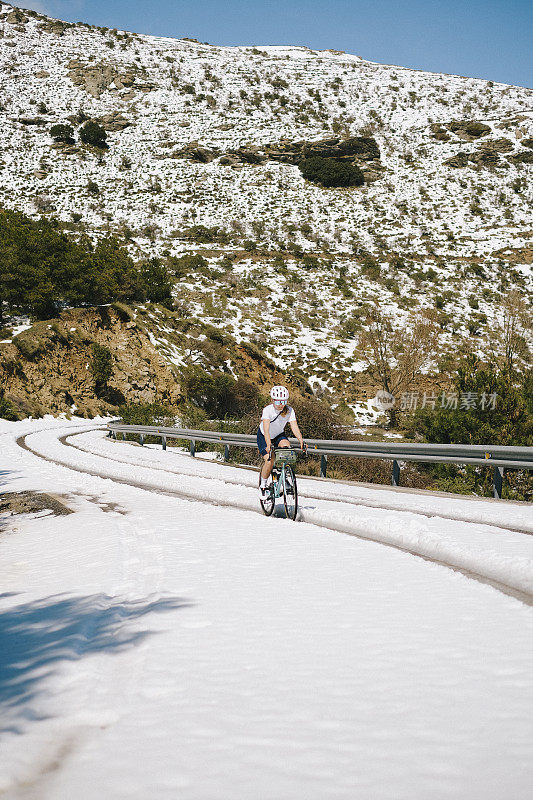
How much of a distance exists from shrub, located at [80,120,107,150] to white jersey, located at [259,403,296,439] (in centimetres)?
7852

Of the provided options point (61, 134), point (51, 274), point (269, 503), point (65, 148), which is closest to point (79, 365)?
point (51, 274)

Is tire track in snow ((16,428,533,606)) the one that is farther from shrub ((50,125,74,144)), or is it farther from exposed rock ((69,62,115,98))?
exposed rock ((69,62,115,98))

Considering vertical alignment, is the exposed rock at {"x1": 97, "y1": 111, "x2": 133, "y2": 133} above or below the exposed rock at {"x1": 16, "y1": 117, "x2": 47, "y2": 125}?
above

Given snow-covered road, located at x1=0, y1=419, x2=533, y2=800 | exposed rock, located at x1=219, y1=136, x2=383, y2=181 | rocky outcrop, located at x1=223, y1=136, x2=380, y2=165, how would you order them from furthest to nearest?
rocky outcrop, located at x1=223, y1=136, x2=380, y2=165, exposed rock, located at x1=219, y1=136, x2=383, y2=181, snow-covered road, located at x1=0, y1=419, x2=533, y2=800

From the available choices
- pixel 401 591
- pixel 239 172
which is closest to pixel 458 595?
pixel 401 591

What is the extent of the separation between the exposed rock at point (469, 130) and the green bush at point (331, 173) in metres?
16.9

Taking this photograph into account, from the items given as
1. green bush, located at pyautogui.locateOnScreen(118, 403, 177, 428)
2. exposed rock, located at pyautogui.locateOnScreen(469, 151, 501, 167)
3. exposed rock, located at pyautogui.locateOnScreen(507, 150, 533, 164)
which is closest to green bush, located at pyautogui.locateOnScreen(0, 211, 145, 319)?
green bush, located at pyautogui.locateOnScreen(118, 403, 177, 428)

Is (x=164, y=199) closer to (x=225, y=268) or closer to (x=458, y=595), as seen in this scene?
(x=225, y=268)

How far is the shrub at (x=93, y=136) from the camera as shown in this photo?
3073 inches

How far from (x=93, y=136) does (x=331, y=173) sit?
1187 inches

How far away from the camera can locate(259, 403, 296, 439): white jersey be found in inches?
361

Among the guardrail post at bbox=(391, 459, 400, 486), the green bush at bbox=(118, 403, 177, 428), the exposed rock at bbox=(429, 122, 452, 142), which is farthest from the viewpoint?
the exposed rock at bbox=(429, 122, 452, 142)

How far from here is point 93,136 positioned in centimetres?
7812

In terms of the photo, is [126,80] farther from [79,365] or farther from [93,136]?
[79,365]
